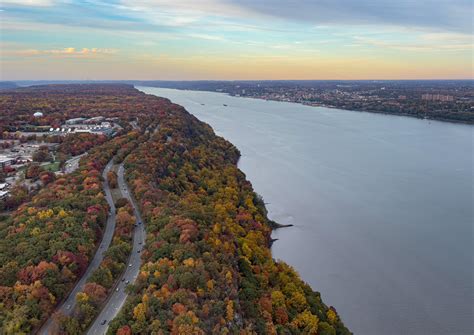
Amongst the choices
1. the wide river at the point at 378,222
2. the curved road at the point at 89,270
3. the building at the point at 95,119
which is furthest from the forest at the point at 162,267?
the building at the point at 95,119

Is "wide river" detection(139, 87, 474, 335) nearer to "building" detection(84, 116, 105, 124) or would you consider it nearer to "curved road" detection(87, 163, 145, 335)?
"curved road" detection(87, 163, 145, 335)

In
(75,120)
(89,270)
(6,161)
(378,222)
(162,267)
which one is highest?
(75,120)

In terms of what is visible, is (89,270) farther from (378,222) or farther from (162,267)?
(378,222)

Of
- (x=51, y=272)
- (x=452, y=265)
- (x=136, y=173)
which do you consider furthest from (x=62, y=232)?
(x=452, y=265)

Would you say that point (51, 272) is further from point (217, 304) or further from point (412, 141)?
point (412, 141)

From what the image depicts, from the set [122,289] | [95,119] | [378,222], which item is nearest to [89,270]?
[122,289]

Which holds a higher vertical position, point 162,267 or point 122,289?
point 162,267

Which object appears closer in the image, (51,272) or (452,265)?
(51,272)
